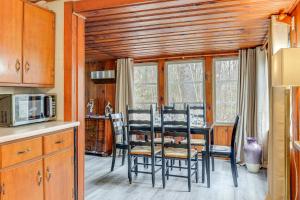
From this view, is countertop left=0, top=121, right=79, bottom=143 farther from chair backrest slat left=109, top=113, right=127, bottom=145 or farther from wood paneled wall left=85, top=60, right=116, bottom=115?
wood paneled wall left=85, top=60, right=116, bottom=115

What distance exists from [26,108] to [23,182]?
2.54ft

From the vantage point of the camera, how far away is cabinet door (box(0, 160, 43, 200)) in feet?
5.77

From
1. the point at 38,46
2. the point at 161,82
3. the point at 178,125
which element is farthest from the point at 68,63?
the point at 161,82

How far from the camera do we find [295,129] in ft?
8.77

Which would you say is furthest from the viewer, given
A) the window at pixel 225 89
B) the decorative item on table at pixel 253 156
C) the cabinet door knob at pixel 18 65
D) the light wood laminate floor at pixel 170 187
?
the window at pixel 225 89

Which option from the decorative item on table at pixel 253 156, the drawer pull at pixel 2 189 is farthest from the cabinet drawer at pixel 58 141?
the decorative item on table at pixel 253 156

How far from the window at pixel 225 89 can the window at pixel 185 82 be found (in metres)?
0.32

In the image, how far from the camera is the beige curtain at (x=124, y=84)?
226 inches

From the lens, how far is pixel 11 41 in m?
2.25

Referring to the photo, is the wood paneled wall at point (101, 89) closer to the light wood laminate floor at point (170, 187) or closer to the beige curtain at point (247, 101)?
the light wood laminate floor at point (170, 187)

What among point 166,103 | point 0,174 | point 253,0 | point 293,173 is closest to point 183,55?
point 166,103

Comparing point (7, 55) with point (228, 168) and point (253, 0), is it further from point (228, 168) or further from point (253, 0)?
point (228, 168)

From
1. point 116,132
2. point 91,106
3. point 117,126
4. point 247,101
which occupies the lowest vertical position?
point 116,132

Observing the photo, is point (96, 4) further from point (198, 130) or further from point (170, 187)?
point (170, 187)
